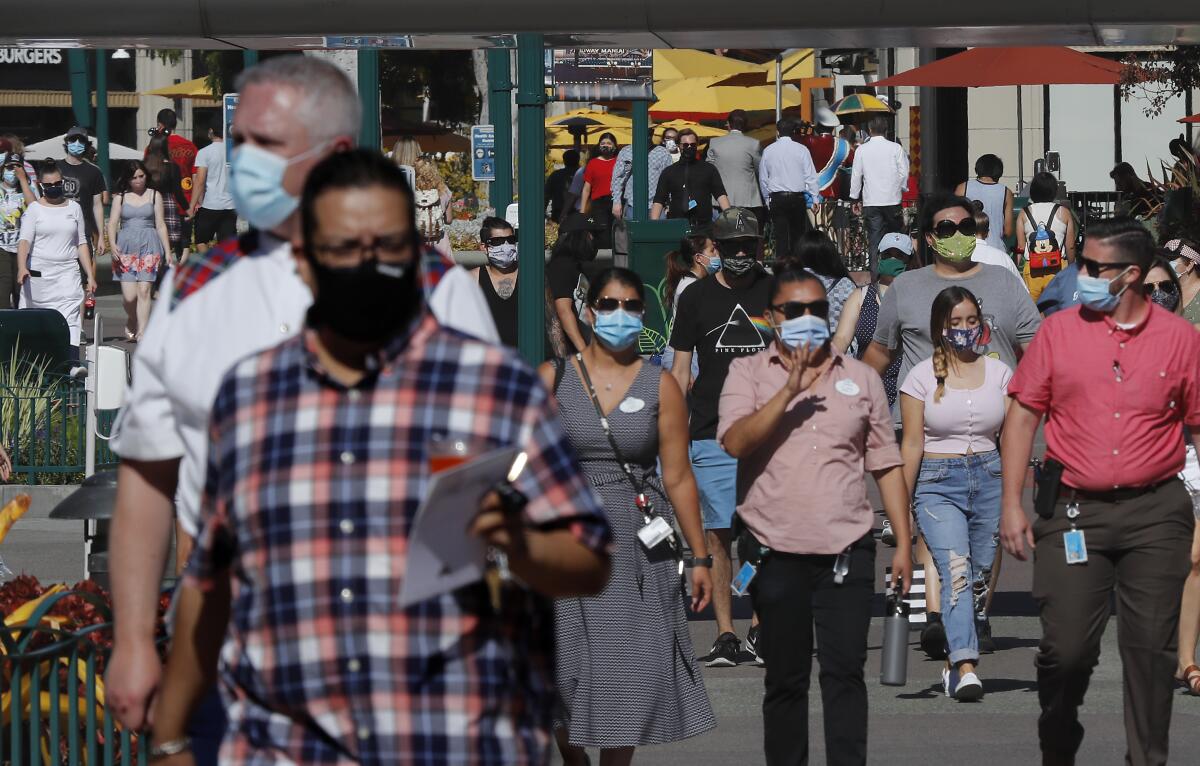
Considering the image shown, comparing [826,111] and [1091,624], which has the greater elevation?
[826,111]

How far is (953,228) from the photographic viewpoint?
9406 mm

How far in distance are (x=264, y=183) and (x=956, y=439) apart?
18.2ft

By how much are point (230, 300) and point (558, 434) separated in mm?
787

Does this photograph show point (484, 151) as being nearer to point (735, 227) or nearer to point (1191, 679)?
point (735, 227)

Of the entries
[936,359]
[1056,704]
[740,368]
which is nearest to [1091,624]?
[1056,704]

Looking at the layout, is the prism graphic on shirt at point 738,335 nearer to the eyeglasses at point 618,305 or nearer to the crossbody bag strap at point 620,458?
the eyeglasses at point 618,305

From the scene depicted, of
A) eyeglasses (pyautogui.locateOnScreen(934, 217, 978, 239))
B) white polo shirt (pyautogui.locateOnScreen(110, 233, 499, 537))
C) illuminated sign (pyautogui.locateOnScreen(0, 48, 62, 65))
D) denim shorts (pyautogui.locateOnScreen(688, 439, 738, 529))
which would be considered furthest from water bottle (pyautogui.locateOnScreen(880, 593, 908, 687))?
illuminated sign (pyautogui.locateOnScreen(0, 48, 62, 65))

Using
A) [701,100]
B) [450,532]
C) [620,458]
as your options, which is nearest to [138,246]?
[620,458]

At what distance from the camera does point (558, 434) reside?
3.19 meters

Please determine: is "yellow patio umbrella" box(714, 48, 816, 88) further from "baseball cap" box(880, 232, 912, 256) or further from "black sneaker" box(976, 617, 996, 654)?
"black sneaker" box(976, 617, 996, 654)

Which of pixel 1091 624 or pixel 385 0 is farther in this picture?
pixel 385 0

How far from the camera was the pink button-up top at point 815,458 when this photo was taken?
671cm

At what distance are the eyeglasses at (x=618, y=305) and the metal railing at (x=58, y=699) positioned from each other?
2131mm

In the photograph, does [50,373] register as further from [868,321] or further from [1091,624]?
[1091,624]
